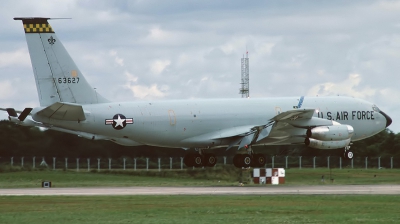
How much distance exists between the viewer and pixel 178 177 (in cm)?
7038

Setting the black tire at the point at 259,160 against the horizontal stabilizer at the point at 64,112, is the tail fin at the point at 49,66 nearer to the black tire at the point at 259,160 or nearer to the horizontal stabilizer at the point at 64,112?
the horizontal stabilizer at the point at 64,112

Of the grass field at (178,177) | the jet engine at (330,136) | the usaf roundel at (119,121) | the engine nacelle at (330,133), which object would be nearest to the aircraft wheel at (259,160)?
the grass field at (178,177)

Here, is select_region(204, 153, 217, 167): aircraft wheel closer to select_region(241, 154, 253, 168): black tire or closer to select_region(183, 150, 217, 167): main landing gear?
select_region(183, 150, 217, 167): main landing gear

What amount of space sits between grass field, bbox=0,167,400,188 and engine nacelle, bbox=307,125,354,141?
434 cm

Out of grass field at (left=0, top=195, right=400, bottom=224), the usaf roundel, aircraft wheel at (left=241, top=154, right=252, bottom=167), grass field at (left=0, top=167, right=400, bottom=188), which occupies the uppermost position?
the usaf roundel

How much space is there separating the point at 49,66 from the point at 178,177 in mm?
17519

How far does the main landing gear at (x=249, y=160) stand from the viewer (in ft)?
→ 202

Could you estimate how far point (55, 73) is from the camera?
2280 inches

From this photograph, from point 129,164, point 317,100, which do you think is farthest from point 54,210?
point 129,164

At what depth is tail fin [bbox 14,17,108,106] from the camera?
189 ft

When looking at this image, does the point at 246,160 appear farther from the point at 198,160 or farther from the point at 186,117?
the point at 186,117

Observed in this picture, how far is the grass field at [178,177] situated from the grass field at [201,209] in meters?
20.5

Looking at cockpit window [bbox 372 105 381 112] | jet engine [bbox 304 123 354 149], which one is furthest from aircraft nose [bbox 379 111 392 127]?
jet engine [bbox 304 123 354 149]

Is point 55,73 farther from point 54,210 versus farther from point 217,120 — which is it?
point 54,210
